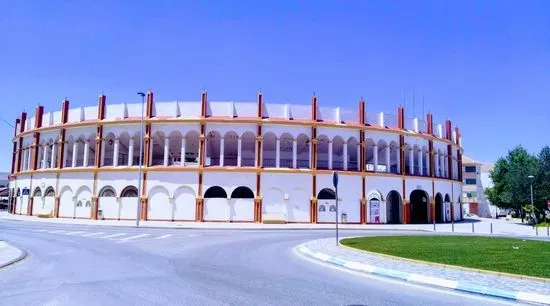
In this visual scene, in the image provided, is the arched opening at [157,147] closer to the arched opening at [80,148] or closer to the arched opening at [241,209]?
the arched opening at [80,148]

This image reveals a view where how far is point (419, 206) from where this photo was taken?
150 feet

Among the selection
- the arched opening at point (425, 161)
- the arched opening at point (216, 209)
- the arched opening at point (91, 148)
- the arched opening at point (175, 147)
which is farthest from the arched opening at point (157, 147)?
the arched opening at point (425, 161)

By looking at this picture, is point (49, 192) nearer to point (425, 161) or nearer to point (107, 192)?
point (107, 192)

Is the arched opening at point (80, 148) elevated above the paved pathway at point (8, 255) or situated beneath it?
elevated above

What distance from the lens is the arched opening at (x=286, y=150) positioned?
4054cm

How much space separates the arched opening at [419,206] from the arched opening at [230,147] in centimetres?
1958

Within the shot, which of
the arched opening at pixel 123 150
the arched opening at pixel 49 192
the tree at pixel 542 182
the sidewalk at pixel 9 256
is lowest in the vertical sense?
the sidewalk at pixel 9 256

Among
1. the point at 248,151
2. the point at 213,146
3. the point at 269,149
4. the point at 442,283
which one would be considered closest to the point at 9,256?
the point at 442,283

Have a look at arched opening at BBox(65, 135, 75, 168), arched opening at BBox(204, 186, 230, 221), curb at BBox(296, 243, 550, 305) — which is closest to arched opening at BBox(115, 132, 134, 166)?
arched opening at BBox(65, 135, 75, 168)

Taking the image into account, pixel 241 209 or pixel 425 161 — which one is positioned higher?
pixel 425 161

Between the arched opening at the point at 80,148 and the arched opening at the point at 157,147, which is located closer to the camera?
the arched opening at the point at 157,147

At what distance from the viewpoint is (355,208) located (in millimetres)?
40031

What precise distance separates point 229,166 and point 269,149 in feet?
25.4

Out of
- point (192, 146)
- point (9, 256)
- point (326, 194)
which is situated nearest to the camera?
point (9, 256)
